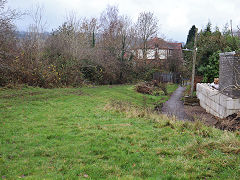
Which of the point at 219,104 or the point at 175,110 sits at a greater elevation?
the point at 219,104

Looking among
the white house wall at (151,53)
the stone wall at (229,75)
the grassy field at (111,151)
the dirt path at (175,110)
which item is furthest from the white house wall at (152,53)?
the grassy field at (111,151)

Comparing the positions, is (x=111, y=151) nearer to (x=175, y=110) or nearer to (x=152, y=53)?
(x=175, y=110)

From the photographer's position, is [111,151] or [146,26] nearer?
[111,151]

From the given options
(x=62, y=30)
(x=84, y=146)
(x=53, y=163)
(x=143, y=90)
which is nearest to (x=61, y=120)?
(x=84, y=146)

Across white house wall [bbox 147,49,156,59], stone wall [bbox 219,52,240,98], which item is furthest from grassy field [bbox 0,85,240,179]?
white house wall [bbox 147,49,156,59]

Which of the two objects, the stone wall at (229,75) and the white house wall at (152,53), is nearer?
the stone wall at (229,75)

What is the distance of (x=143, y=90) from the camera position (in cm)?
2559

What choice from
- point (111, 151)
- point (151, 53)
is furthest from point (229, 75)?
point (151, 53)

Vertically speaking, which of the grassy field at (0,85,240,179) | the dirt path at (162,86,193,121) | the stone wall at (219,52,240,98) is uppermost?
the stone wall at (219,52,240,98)

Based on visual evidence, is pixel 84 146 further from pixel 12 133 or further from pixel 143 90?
pixel 143 90

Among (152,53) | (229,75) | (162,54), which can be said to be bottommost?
(229,75)

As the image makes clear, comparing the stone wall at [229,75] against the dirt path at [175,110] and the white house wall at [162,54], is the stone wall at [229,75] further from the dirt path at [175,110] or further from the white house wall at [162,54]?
the white house wall at [162,54]

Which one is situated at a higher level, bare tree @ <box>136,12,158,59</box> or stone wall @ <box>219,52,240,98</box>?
bare tree @ <box>136,12,158,59</box>

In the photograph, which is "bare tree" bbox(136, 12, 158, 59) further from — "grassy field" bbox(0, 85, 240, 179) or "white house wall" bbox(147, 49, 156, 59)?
"grassy field" bbox(0, 85, 240, 179)
